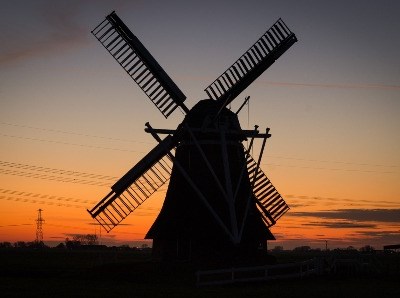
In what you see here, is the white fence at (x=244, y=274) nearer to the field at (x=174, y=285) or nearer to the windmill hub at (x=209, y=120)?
the field at (x=174, y=285)

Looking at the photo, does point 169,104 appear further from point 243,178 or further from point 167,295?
point 167,295

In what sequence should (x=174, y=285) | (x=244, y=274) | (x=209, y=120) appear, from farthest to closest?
(x=209, y=120) → (x=244, y=274) → (x=174, y=285)

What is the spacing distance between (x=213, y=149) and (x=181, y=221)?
13.5 feet

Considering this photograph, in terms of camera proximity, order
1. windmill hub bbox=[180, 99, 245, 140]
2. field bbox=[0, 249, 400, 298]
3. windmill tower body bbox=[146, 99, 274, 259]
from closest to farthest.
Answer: field bbox=[0, 249, 400, 298], windmill tower body bbox=[146, 99, 274, 259], windmill hub bbox=[180, 99, 245, 140]

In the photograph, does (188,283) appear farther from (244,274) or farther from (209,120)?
(209,120)

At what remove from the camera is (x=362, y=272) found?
33656mm

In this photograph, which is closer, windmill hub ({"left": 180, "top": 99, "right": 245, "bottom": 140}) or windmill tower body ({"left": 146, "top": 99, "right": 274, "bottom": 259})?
windmill tower body ({"left": 146, "top": 99, "right": 274, "bottom": 259})

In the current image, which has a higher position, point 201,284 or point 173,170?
point 173,170

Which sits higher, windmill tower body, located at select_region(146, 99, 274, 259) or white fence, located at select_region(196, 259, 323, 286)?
windmill tower body, located at select_region(146, 99, 274, 259)

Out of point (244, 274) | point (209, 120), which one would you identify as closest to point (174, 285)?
point (244, 274)

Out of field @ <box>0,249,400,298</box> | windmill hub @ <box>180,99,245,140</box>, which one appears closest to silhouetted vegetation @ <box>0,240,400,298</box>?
field @ <box>0,249,400,298</box>

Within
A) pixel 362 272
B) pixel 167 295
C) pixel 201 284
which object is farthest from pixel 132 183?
pixel 362 272

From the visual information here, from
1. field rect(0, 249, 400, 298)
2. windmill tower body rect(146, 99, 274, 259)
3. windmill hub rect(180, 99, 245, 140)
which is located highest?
windmill hub rect(180, 99, 245, 140)

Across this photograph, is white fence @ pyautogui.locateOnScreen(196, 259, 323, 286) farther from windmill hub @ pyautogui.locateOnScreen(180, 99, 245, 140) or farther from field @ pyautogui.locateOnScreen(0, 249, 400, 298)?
windmill hub @ pyautogui.locateOnScreen(180, 99, 245, 140)
